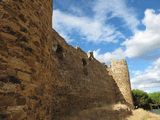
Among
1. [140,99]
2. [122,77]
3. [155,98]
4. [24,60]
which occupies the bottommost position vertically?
[24,60]

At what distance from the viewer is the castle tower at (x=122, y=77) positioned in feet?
100.0

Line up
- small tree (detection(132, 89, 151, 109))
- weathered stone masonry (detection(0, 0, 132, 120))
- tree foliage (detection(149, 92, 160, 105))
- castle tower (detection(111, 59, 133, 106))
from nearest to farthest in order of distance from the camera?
weathered stone masonry (detection(0, 0, 132, 120)) → castle tower (detection(111, 59, 133, 106)) → small tree (detection(132, 89, 151, 109)) → tree foliage (detection(149, 92, 160, 105))

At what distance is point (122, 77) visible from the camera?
30.8m

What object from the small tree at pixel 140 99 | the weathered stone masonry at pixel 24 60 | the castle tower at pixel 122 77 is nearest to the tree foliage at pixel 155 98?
the small tree at pixel 140 99

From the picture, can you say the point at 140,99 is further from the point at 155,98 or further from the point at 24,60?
the point at 24,60

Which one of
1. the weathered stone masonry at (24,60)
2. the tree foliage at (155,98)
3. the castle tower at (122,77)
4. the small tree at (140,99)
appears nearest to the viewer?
the weathered stone masonry at (24,60)

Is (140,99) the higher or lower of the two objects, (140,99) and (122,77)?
the lower

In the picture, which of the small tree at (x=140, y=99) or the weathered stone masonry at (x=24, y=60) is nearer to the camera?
the weathered stone masonry at (x=24, y=60)

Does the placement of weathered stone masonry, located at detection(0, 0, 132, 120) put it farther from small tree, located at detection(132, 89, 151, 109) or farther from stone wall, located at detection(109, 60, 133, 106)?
small tree, located at detection(132, 89, 151, 109)

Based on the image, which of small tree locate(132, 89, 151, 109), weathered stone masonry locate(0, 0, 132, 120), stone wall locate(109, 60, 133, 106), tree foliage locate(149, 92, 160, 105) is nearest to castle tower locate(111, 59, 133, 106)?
stone wall locate(109, 60, 133, 106)

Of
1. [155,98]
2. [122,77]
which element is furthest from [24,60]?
[155,98]

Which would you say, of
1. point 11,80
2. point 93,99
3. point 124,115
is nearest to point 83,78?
point 93,99

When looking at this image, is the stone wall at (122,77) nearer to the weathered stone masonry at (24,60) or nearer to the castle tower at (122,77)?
the castle tower at (122,77)

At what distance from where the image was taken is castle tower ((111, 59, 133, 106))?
30472 millimetres
